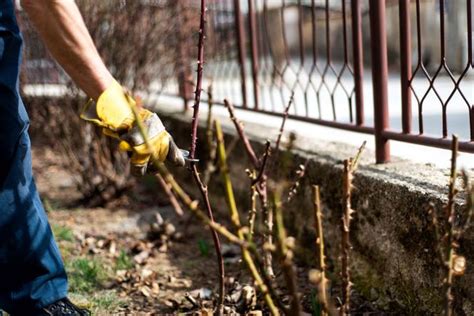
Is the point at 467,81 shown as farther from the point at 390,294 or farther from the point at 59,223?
the point at 390,294

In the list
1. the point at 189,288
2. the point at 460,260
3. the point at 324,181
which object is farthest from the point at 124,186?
the point at 460,260

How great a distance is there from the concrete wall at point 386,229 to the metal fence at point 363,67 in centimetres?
15

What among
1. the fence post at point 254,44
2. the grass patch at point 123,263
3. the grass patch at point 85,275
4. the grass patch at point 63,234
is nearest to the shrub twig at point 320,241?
the grass patch at point 85,275

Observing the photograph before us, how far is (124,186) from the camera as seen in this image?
183 inches

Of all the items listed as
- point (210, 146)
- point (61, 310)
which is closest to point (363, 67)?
point (61, 310)

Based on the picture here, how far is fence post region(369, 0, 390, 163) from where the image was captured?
9.03ft

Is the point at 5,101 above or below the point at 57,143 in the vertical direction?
above

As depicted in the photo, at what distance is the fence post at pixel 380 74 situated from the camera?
2752 mm

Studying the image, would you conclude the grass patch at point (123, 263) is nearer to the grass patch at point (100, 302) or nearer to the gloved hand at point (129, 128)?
the grass patch at point (100, 302)

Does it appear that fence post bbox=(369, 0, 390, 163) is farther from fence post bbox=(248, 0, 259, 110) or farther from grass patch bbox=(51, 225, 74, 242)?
grass patch bbox=(51, 225, 74, 242)

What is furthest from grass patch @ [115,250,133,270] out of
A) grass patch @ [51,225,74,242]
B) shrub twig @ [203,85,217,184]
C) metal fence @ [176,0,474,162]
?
shrub twig @ [203,85,217,184]

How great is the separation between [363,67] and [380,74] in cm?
140

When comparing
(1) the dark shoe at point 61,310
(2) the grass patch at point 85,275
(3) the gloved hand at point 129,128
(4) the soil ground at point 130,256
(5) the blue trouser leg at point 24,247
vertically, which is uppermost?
(3) the gloved hand at point 129,128

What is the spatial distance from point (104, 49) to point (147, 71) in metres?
0.36
